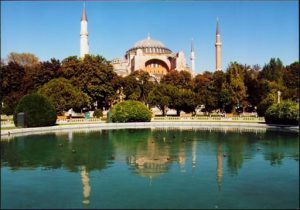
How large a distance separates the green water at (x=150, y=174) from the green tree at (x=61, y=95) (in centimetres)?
1460

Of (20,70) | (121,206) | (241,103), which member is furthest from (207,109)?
(121,206)

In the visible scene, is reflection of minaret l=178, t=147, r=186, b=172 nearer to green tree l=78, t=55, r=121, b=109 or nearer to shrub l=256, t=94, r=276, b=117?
shrub l=256, t=94, r=276, b=117

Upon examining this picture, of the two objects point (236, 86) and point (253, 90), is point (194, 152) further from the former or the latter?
point (253, 90)

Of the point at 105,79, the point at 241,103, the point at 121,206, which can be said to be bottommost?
the point at 121,206

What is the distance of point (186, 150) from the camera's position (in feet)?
55.7

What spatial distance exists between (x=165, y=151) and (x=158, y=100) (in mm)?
25569

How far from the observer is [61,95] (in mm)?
34625

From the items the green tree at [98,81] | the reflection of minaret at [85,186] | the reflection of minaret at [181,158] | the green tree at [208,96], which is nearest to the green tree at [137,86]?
the green tree at [98,81]

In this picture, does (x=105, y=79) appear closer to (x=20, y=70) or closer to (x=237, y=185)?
(x=20, y=70)

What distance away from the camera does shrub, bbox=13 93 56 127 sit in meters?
25.5

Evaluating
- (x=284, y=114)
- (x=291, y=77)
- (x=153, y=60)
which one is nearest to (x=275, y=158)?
(x=284, y=114)

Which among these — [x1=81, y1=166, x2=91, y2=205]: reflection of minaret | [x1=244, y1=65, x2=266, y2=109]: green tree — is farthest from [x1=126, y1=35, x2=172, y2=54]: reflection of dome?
[x1=81, y1=166, x2=91, y2=205]: reflection of minaret

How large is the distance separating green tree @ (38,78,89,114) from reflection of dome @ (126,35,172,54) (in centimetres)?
5686

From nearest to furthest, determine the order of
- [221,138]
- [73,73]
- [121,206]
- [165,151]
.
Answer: [121,206] < [165,151] < [221,138] < [73,73]
